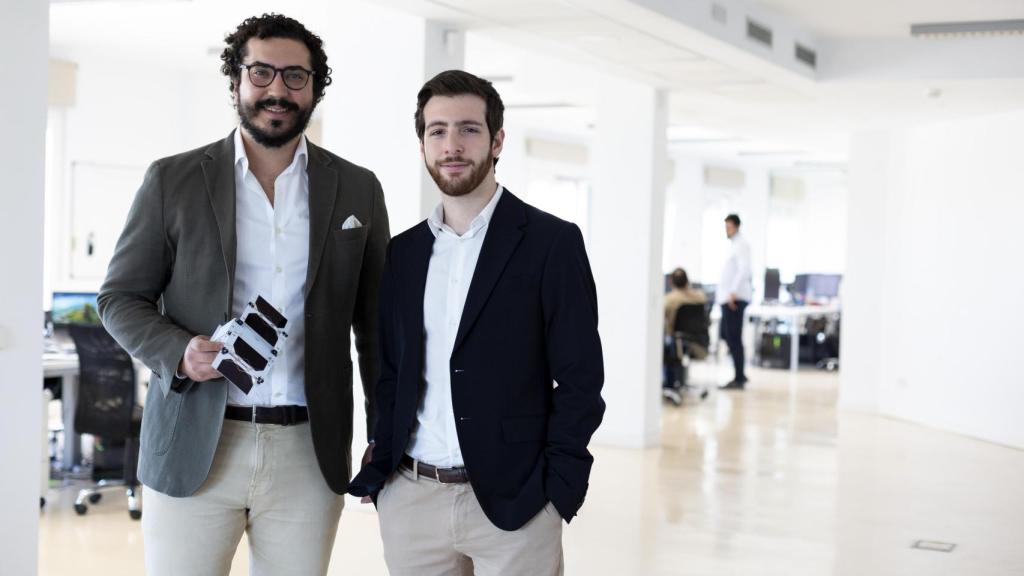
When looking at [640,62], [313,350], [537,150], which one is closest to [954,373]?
[640,62]

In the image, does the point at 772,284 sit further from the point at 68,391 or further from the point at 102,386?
the point at 102,386

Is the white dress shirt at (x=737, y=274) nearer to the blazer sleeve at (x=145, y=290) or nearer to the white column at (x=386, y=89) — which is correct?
the white column at (x=386, y=89)

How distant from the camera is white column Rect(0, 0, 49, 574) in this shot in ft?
12.8

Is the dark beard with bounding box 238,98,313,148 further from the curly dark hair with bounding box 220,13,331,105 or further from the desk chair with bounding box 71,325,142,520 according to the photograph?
the desk chair with bounding box 71,325,142,520

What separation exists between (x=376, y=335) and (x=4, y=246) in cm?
183

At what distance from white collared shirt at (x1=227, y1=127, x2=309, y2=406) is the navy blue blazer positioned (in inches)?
9.6

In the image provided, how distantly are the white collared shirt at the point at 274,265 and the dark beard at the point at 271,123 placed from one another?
76 millimetres

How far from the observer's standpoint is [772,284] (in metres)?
17.0

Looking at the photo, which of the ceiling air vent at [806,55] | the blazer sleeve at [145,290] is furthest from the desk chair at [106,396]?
the ceiling air vent at [806,55]

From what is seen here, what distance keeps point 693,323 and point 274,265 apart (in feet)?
32.6

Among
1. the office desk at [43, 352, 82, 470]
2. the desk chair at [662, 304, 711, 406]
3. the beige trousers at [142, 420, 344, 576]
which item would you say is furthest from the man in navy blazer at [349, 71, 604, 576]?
the desk chair at [662, 304, 711, 406]

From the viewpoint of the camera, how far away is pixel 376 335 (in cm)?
276

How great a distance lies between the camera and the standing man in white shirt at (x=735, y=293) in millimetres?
13609

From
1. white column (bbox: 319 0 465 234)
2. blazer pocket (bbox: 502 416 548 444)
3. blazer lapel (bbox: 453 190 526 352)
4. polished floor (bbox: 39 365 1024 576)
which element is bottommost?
polished floor (bbox: 39 365 1024 576)
